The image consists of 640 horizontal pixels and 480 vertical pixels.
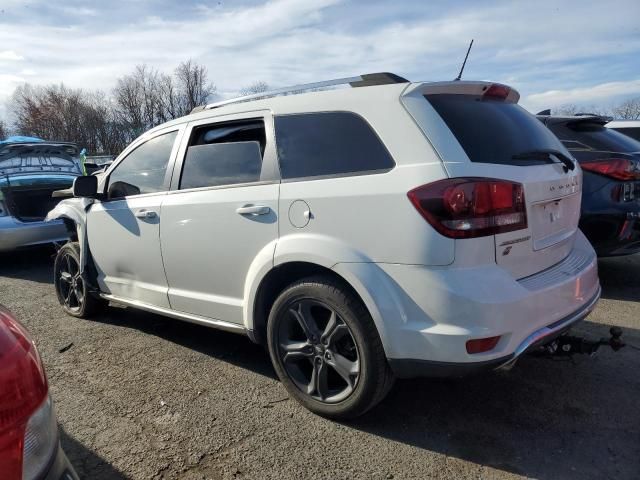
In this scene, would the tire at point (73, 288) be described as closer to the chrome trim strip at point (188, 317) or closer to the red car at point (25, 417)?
the chrome trim strip at point (188, 317)

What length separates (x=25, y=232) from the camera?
669 centimetres

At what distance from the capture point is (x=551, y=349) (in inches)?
112

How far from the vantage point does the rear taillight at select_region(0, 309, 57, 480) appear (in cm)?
127

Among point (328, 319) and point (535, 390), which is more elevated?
point (328, 319)

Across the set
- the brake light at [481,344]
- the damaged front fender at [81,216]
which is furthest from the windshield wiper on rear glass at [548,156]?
the damaged front fender at [81,216]

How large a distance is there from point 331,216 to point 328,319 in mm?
619

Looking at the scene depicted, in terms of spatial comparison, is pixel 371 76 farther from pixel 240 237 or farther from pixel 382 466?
pixel 382 466

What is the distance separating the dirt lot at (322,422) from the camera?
241 centimetres

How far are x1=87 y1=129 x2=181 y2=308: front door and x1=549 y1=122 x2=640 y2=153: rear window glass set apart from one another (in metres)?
3.74

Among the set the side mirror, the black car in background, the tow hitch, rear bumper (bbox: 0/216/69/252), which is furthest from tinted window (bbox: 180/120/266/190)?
rear bumper (bbox: 0/216/69/252)

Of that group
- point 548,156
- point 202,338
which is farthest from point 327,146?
point 202,338

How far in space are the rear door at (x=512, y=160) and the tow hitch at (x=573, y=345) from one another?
1.56 feet

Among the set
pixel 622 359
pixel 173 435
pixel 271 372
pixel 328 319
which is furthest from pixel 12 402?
pixel 622 359

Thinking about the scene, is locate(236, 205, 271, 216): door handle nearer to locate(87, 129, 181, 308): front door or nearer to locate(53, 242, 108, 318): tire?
locate(87, 129, 181, 308): front door
